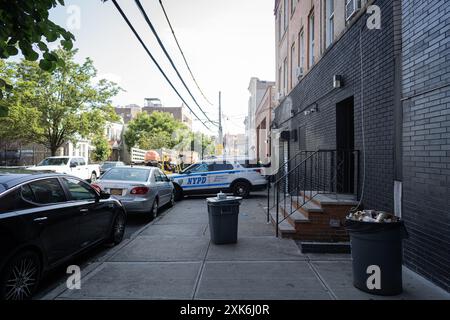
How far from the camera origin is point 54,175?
16.8ft

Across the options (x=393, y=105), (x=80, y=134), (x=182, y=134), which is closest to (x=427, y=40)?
(x=393, y=105)

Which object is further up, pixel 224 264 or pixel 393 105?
pixel 393 105

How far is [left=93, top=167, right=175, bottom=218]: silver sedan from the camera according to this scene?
28.8ft

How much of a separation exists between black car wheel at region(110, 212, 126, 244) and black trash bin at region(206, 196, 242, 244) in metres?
1.87

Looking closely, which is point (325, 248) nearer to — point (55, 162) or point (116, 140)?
point (55, 162)

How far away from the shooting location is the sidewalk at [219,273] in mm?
4207

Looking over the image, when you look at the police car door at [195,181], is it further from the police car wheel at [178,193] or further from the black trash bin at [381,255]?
the black trash bin at [381,255]

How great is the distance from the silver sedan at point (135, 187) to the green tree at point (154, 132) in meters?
39.9

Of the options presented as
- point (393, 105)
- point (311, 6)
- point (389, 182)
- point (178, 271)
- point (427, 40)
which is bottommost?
point (178, 271)

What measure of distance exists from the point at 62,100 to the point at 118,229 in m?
20.2

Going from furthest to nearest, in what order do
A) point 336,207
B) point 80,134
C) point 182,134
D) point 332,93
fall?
point 182,134, point 80,134, point 332,93, point 336,207

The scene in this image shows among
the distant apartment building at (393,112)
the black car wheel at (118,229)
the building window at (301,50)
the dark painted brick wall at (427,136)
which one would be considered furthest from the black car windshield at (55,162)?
the dark painted brick wall at (427,136)

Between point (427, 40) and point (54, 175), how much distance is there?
5562 millimetres

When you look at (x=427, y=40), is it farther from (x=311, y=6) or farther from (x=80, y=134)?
(x=80, y=134)
